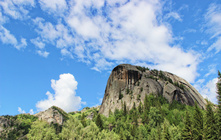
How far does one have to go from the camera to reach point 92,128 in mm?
69875

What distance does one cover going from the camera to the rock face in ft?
442

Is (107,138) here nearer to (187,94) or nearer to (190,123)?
(190,123)

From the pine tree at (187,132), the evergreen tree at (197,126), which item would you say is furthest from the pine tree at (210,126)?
the pine tree at (187,132)

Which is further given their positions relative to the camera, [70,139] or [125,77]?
[125,77]

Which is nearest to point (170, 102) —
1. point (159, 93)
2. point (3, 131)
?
point (159, 93)

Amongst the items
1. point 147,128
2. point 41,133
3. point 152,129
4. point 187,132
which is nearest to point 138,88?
point 147,128

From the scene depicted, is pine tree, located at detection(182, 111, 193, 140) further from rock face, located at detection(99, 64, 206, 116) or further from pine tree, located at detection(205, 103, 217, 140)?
rock face, located at detection(99, 64, 206, 116)

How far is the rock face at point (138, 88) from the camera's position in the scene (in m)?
135

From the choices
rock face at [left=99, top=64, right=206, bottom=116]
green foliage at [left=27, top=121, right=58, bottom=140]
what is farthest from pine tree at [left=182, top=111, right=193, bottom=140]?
rock face at [left=99, top=64, right=206, bottom=116]

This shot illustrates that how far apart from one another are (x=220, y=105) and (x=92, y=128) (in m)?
50.0

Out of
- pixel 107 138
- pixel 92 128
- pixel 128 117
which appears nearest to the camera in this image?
pixel 107 138

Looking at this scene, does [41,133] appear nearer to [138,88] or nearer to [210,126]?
[210,126]

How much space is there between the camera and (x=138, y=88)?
142 metres

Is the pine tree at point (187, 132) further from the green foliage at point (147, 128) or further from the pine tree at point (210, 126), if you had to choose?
the pine tree at point (210, 126)
